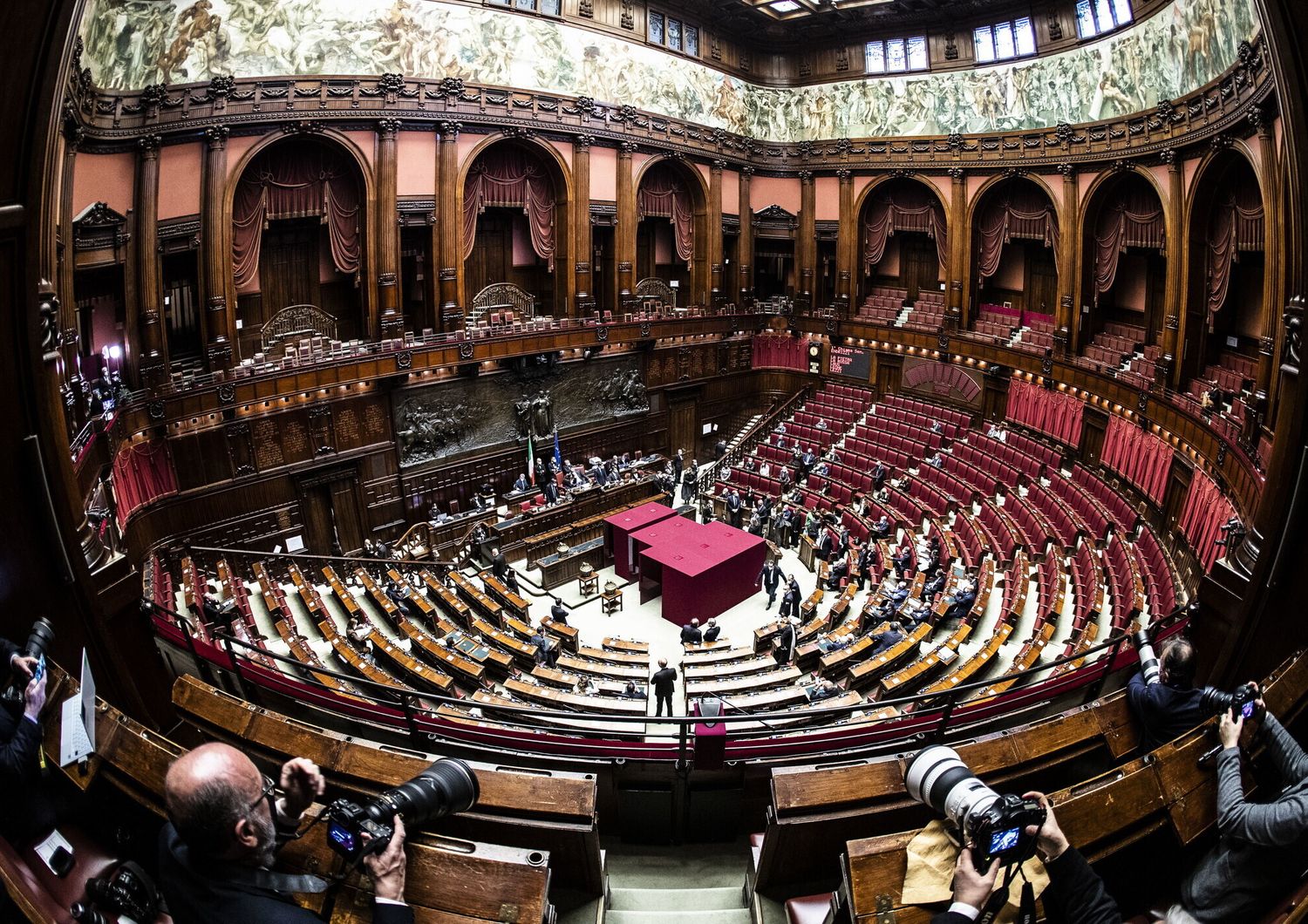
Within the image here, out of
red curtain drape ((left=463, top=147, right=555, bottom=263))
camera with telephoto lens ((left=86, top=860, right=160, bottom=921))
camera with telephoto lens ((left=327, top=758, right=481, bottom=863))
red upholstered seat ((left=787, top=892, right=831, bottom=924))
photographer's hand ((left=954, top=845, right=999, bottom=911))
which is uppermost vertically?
red curtain drape ((left=463, top=147, right=555, bottom=263))

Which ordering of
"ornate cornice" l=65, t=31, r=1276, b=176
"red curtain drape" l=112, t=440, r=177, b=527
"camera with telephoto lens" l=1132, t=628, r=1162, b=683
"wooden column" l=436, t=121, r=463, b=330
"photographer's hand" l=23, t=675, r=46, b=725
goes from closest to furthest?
"photographer's hand" l=23, t=675, r=46, b=725
"camera with telephoto lens" l=1132, t=628, r=1162, b=683
"red curtain drape" l=112, t=440, r=177, b=527
"ornate cornice" l=65, t=31, r=1276, b=176
"wooden column" l=436, t=121, r=463, b=330

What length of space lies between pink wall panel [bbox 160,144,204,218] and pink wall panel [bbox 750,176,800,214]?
657 inches

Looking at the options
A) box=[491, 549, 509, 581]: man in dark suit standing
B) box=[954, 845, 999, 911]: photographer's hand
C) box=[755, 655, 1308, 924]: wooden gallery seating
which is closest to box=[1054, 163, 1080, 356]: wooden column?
box=[491, 549, 509, 581]: man in dark suit standing

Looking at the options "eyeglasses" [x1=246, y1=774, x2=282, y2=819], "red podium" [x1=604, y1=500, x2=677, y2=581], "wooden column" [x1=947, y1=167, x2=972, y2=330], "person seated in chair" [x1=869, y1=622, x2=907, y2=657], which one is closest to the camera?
"eyeglasses" [x1=246, y1=774, x2=282, y2=819]

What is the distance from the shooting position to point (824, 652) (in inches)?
462

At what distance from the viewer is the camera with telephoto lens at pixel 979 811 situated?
2.72 metres

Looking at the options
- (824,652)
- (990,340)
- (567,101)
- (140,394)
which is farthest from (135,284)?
(990,340)

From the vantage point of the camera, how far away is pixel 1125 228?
1881 cm

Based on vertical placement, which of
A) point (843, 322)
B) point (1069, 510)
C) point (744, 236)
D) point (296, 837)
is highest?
point (744, 236)

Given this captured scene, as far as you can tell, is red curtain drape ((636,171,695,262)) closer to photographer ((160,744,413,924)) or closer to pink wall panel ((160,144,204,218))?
pink wall panel ((160,144,204,218))

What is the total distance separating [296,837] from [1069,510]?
1607cm

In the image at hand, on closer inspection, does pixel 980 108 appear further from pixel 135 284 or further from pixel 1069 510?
pixel 135 284

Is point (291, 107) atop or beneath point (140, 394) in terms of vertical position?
atop

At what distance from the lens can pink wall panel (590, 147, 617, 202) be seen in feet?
71.5
